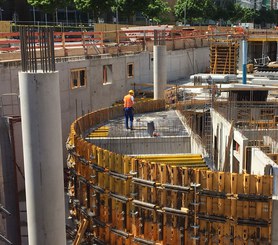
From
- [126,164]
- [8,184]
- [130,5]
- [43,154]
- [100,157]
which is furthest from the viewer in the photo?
[130,5]

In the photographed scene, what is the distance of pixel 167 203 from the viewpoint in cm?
1089

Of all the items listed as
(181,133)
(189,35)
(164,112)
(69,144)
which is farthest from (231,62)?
(69,144)

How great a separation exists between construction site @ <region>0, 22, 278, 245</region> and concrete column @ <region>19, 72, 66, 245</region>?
0.07ft

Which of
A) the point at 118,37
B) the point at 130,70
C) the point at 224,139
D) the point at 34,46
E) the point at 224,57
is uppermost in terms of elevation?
the point at 118,37

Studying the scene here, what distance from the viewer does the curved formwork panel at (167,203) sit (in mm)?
10047

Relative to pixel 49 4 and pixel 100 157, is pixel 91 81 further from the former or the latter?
pixel 49 4

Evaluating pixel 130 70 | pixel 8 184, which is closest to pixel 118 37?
pixel 130 70

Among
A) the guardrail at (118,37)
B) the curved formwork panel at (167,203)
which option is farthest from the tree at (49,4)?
the curved formwork panel at (167,203)

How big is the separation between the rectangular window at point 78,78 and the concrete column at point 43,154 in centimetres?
1229

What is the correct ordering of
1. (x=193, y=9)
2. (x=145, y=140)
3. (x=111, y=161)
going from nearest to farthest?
(x=111, y=161), (x=145, y=140), (x=193, y=9)

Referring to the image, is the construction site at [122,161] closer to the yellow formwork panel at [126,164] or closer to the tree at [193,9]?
the yellow formwork panel at [126,164]

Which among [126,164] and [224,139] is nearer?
[126,164]

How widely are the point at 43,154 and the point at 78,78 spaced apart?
13.1 meters

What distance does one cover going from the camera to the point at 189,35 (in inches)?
1554
